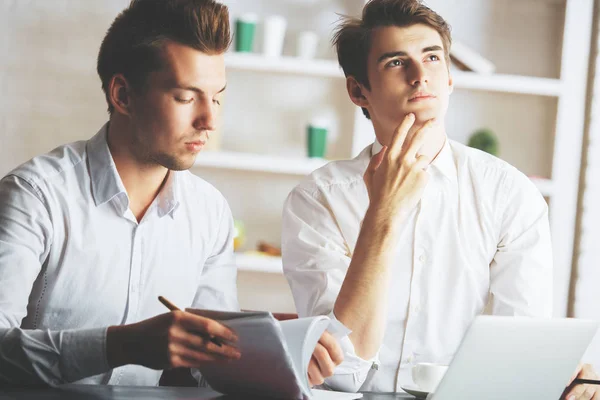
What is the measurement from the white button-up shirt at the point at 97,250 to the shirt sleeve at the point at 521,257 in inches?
24.6

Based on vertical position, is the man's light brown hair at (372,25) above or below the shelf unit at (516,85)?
above

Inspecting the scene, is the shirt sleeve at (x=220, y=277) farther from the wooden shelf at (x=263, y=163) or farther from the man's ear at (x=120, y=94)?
the wooden shelf at (x=263, y=163)

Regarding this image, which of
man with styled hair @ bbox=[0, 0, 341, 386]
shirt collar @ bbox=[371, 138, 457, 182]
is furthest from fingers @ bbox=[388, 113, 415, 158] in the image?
man with styled hair @ bbox=[0, 0, 341, 386]

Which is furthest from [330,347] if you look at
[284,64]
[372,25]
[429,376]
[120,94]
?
[284,64]

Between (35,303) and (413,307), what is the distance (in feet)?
2.71

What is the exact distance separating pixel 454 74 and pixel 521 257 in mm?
1639

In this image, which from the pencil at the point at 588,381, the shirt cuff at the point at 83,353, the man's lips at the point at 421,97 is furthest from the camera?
the man's lips at the point at 421,97

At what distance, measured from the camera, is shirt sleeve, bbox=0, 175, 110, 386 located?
1278mm

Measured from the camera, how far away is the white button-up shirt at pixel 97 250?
154cm

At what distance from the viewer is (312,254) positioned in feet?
6.17

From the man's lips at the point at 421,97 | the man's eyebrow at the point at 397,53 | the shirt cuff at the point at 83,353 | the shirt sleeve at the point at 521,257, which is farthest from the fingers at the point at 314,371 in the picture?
the man's eyebrow at the point at 397,53

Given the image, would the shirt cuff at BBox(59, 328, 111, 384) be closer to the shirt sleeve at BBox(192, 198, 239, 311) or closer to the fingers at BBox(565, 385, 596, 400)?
the shirt sleeve at BBox(192, 198, 239, 311)

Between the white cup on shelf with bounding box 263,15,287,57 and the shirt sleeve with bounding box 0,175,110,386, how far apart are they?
1916 mm

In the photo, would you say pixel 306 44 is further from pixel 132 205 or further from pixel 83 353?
pixel 83 353
